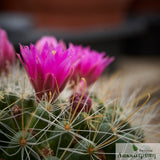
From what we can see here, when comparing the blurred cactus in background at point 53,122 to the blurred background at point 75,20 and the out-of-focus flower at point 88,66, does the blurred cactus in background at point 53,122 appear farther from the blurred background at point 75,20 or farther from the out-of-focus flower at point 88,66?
the blurred background at point 75,20

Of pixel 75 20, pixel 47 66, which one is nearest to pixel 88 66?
pixel 47 66

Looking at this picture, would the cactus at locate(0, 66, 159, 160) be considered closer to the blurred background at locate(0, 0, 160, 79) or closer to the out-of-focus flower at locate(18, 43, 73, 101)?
the out-of-focus flower at locate(18, 43, 73, 101)

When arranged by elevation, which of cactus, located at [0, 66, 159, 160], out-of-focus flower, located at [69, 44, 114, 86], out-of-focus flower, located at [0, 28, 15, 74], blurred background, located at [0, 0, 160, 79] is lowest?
cactus, located at [0, 66, 159, 160]

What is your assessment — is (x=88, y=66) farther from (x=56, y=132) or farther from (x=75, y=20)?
(x=75, y=20)

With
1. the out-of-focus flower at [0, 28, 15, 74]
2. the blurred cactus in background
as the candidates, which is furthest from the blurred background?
the blurred cactus in background

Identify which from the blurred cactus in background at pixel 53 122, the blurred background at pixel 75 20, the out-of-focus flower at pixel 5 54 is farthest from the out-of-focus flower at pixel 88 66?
the blurred background at pixel 75 20

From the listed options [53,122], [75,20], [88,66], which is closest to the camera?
[53,122]

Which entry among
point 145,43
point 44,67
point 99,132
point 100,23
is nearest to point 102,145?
point 99,132
